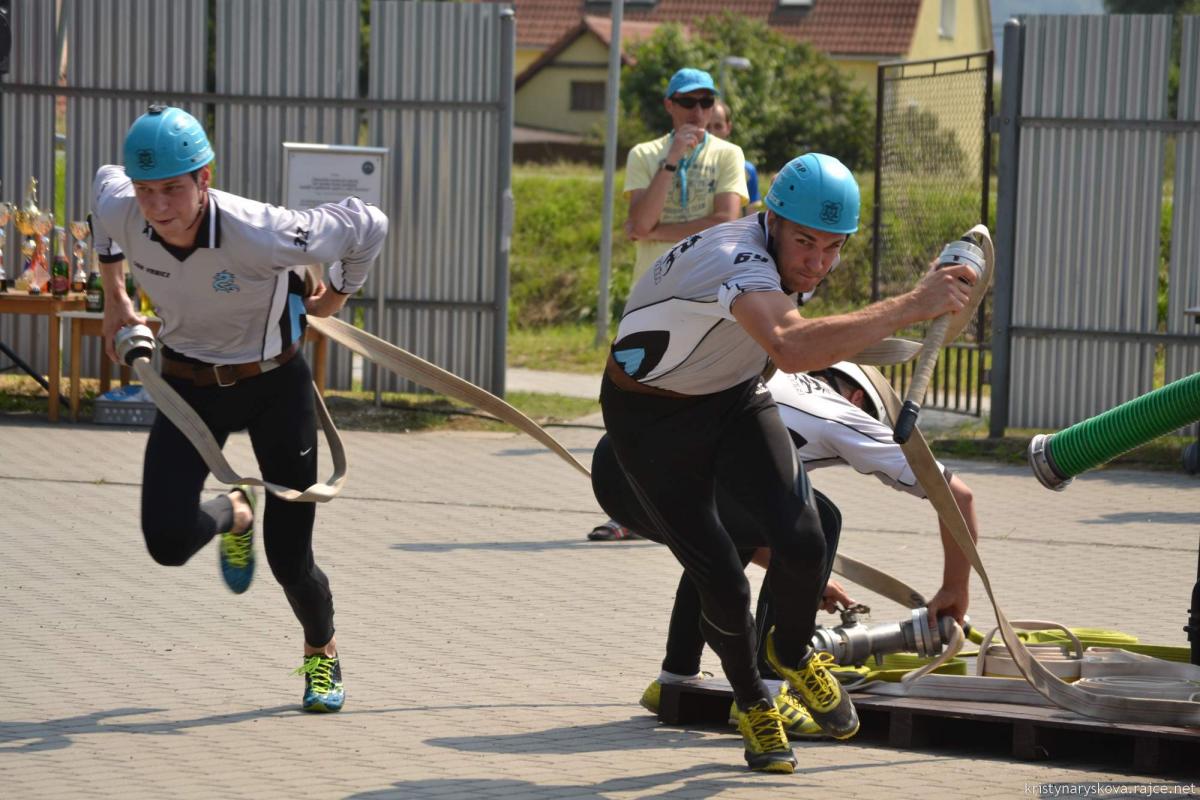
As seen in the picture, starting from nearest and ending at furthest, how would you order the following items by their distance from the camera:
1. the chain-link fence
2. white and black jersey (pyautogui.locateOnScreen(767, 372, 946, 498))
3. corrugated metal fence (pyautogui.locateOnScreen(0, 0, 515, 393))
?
white and black jersey (pyautogui.locateOnScreen(767, 372, 946, 498)), corrugated metal fence (pyautogui.locateOnScreen(0, 0, 515, 393)), the chain-link fence

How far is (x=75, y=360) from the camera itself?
11.8 metres

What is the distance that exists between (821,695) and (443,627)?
2.24 m

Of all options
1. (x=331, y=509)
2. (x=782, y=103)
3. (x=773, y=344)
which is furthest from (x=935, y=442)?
(x=782, y=103)

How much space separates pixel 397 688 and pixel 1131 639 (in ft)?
8.59

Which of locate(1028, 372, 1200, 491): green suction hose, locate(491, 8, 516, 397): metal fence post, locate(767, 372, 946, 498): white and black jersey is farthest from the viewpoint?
locate(491, 8, 516, 397): metal fence post

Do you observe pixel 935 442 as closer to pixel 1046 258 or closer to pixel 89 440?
pixel 1046 258

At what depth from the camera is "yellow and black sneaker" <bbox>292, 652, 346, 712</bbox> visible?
569cm

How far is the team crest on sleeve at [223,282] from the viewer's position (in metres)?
5.49

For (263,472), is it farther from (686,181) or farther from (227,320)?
(686,181)

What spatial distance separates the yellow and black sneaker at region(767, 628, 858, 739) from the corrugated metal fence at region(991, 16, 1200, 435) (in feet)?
23.3

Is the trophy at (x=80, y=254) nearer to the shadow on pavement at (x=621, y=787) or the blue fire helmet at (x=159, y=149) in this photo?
the blue fire helmet at (x=159, y=149)

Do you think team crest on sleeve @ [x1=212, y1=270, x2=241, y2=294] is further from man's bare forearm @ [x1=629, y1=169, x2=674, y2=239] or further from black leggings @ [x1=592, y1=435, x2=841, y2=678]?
man's bare forearm @ [x1=629, y1=169, x2=674, y2=239]

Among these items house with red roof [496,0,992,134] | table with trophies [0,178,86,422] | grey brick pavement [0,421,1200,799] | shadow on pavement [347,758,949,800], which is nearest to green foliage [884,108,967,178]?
grey brick pavement [0,421,1200,799]

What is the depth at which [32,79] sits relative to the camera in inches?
501
